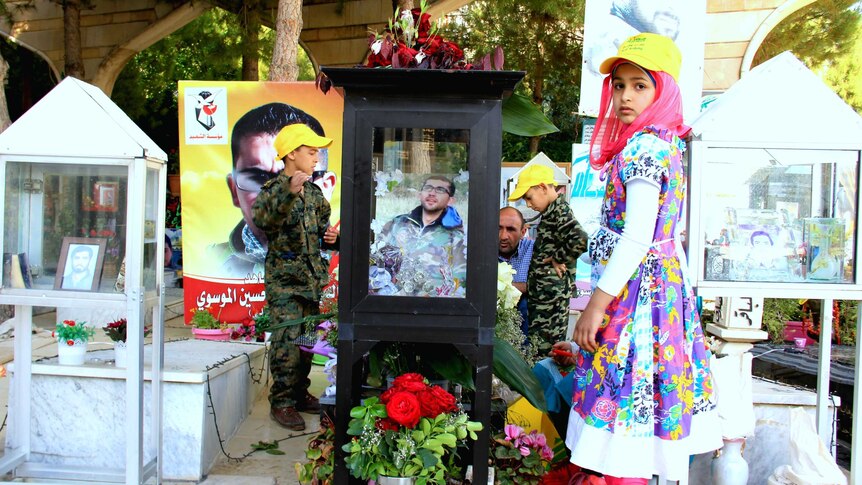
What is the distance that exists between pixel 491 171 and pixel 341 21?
9.09 meters

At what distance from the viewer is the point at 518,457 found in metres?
2.74

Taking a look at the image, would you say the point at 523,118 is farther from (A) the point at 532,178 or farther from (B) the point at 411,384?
(A) the point at 532,178

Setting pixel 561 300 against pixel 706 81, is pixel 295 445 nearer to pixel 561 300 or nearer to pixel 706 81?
pixel 561 300

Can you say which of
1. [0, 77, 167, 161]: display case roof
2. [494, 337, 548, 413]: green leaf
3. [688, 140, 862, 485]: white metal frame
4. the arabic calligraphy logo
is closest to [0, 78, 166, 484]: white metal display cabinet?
[0, 77, 167, 161]: display case roof

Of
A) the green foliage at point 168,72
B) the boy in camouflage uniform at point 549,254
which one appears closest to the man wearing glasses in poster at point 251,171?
the boy in camouflage uniform at point 549,254

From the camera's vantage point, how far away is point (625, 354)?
2.32 m

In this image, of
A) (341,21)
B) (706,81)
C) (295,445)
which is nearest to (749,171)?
(295,445)

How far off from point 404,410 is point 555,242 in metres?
2.35

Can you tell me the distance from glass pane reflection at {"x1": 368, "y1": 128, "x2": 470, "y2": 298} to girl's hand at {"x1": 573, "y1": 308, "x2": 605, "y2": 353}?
1.33 ft

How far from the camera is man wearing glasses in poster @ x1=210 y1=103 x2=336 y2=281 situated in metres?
6.39

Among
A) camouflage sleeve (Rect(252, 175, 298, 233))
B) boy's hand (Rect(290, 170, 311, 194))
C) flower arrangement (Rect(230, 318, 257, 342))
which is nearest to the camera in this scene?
boy's hand (Rect(290, 170, 311, 194))

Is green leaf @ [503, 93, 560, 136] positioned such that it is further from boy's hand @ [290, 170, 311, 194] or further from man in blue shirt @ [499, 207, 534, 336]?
man in blue shirt @ [499, 207, 534, 336]

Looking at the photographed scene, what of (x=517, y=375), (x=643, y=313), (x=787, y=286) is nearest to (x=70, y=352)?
(x=517, y=375)

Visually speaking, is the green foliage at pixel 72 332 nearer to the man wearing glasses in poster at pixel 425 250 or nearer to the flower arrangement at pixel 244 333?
the man wearing glasses in poster at pixel 425 250
